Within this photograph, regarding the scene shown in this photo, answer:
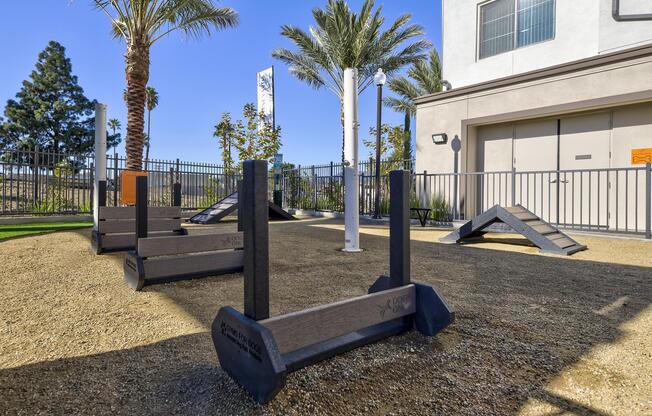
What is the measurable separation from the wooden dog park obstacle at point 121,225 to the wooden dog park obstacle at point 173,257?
1.71 m

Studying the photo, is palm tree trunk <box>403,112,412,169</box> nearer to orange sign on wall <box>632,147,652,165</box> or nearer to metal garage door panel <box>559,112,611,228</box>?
metal garage door panel <box>559,112,611,228</box>

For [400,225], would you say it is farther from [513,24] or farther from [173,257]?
[513,24]

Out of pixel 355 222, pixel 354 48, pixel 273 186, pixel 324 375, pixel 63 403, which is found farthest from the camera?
pixel 273 186

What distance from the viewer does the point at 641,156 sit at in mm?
8297

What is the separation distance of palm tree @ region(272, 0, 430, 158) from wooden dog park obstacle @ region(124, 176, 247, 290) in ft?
45.5

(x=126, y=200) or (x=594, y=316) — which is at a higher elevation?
(x=126, y=200)

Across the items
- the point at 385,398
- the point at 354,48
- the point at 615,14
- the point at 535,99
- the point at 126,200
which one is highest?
the point at 354,48

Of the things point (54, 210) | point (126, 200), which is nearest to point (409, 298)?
point (126, 200)

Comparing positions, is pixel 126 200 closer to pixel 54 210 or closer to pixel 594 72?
pixel 54 210

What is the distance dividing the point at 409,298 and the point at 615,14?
1008cm

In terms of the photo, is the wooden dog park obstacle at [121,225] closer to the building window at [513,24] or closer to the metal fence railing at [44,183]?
the metal fence railing at [44,183]

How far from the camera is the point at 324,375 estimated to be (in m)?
1.91

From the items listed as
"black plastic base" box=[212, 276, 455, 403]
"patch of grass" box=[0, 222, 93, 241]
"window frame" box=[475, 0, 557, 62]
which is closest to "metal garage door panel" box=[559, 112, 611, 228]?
"window frame" box=[475, 0, 557, 62]

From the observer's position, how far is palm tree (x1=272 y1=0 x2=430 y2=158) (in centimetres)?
1566
